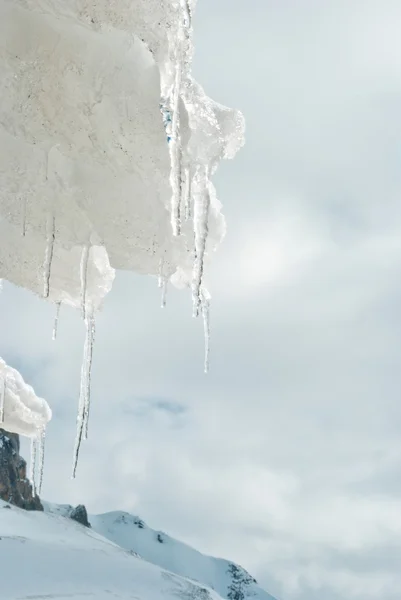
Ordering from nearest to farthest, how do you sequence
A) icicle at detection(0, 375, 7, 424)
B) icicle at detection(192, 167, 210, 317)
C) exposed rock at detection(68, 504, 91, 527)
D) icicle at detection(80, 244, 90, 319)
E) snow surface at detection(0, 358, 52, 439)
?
icicle at detection(192, 167, 210, 317)
icicle at detection(80, 244, 90, 319)
icicle at detection(0, 375, 7, 424)
snow surface at detection(0, 358, 52, 439)
exposed rock at detection(68, 504, 91, 527)

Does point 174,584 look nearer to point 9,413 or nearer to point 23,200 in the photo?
point 9,413

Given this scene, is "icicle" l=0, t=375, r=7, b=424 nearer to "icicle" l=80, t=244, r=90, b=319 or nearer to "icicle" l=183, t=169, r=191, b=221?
"icicle" l=80, t=244, r=90, b=319

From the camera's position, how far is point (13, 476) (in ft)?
387

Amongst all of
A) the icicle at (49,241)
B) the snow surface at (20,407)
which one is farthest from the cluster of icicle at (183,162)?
the snow surface at (20,407)

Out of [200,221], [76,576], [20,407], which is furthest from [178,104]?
[76,576]

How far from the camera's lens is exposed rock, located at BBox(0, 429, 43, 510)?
11431cm

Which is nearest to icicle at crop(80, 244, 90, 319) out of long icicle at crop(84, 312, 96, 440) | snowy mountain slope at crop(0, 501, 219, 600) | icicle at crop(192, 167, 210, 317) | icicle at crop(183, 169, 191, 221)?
long icicle at crop(84, 312, 96, 440)

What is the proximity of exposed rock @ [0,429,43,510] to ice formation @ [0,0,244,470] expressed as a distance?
11260 centimetres

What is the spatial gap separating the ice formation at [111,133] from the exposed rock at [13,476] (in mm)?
112598

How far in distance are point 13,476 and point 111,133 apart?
12031 cm

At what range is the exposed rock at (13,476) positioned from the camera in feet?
375

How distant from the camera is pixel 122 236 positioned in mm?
9914

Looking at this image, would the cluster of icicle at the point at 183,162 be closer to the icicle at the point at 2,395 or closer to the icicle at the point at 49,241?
the icicle at the point at 49,241

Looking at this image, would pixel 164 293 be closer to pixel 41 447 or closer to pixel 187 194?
pixel 187 194
